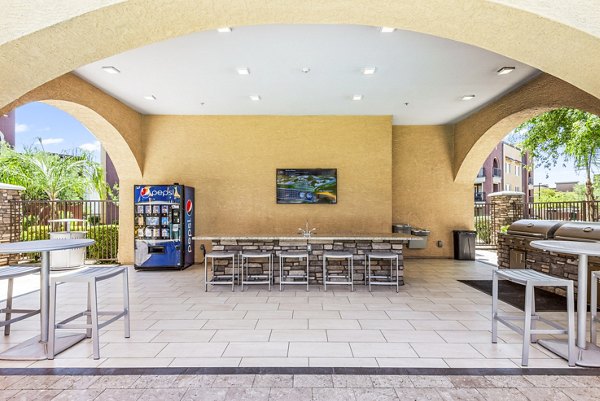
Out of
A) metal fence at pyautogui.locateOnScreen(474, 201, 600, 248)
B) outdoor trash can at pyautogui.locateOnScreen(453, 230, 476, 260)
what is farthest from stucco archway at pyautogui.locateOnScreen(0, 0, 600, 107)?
metal fence at pyautogui.locateOnScreen(474, 201, 600, 248)

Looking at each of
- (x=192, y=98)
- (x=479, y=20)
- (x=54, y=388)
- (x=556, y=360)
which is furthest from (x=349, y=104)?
(x=54, y=388)

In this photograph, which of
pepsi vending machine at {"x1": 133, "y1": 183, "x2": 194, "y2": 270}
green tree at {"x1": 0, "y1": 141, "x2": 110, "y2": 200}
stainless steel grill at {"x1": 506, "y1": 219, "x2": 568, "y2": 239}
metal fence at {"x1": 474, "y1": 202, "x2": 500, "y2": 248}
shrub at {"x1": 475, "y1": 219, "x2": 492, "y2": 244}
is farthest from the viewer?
shrub at {"x1": 475, "y1": 219, "x2": 492, "y2": 244}

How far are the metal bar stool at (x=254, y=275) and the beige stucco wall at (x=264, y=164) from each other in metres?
1.81

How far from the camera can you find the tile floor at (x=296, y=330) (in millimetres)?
2830

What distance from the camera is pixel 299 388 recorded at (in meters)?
2.39

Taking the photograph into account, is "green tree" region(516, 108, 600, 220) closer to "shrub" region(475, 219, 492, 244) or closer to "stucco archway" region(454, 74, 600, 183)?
"stucco archway" region(454, 74, 600, 183)

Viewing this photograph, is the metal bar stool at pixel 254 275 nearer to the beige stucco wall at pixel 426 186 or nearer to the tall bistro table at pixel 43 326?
the tall bistro table at pixel 43 326

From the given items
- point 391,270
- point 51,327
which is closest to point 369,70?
point 391,270

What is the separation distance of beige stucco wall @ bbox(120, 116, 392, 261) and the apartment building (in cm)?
1631

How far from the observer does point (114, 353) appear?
117 inches

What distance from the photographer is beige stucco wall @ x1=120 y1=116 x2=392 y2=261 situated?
290 inches

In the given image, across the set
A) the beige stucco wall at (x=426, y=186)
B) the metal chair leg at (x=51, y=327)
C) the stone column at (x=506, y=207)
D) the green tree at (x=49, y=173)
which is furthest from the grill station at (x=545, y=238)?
the green tree at (x=49, y=173)

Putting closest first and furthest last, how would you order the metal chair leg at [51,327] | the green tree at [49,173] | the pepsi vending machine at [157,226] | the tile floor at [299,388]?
1. the tile floor at [299,388]
2. the metal chair leg at [51,327]
3. the pepsi vending machine at [157,226]
4. the green tree at [49,173]

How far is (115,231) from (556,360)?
8.22 metres
